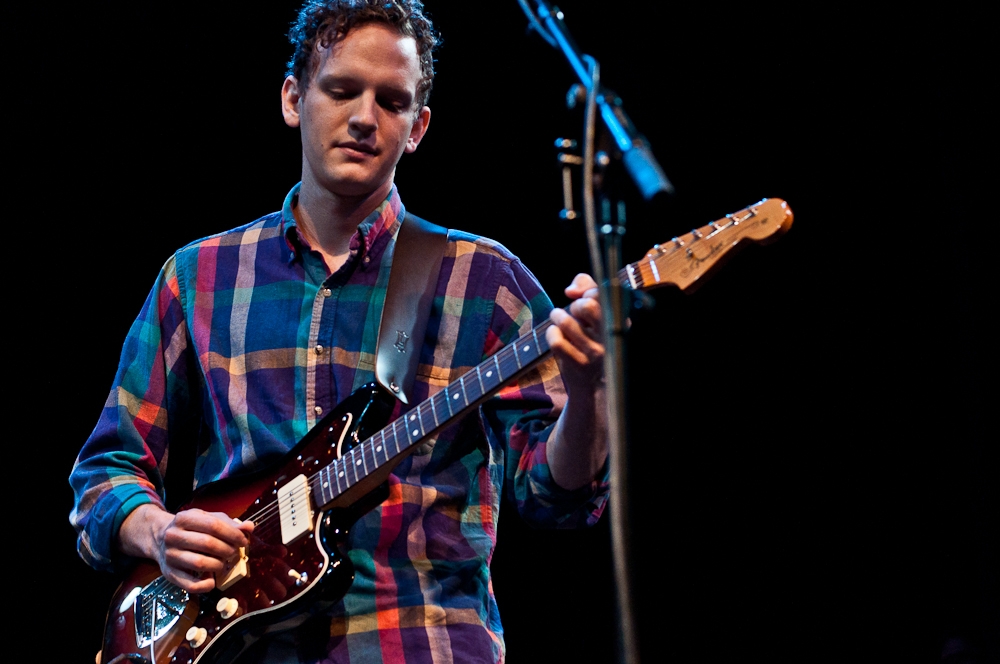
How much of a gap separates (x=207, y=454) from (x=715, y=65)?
1983 mm

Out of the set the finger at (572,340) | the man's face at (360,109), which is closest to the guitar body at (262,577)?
the finger at (572,340)

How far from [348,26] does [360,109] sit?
0.80 ft

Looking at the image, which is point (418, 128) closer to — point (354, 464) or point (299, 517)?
point (354, 464)

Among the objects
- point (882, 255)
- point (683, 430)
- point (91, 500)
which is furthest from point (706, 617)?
point (91, 500)

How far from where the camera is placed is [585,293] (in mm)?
1583

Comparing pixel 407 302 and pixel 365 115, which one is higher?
pixel 365 115

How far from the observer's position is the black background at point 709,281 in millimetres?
2791

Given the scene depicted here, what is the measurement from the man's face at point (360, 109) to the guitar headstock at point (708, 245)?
835 mm

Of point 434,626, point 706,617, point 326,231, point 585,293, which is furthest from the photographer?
point 706,617

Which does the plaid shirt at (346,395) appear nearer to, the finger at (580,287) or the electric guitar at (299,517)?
the electric guitar at (299,517)

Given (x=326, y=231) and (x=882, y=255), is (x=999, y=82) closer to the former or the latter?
(x=882, y=255)

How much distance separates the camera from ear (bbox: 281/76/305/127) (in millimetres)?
2350

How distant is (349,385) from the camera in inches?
79.4

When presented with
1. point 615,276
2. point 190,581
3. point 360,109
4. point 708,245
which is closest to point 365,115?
point 360,109
